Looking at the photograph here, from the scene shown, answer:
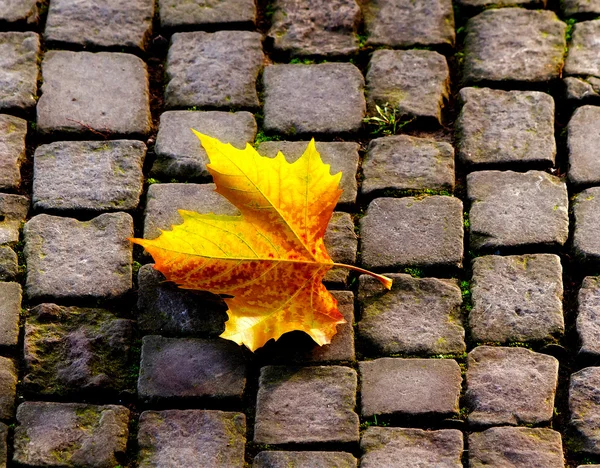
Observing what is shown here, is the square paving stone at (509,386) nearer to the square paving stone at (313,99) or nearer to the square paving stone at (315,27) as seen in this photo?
the square paving stone at (313,99)

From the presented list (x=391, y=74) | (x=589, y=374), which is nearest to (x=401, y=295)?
(x=589, y=374)

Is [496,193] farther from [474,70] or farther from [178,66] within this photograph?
[178,66]

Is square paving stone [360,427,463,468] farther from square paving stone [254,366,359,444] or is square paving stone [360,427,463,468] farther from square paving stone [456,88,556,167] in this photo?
square paving stone [456,88,556,167]

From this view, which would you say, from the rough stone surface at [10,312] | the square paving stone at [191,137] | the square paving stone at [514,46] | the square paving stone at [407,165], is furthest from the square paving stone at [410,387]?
the square paving stone at [514,46]

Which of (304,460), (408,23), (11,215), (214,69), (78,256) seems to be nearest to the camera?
(304,460)

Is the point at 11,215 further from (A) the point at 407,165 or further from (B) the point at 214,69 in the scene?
(A) the point at 407,165

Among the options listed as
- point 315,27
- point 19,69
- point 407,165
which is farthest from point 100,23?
point 407,165
